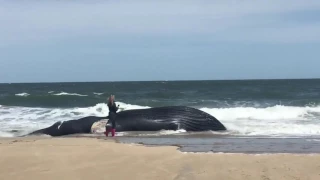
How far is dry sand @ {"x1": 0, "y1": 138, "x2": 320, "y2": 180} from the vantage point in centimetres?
714

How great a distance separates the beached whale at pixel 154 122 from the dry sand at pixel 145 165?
6.53 m

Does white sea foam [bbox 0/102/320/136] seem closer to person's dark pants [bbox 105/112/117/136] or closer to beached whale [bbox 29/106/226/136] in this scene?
beached whale [bbox 29/106/226/136]

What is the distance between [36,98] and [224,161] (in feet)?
120

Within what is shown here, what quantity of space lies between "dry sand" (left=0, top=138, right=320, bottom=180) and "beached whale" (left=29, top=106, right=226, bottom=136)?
6529 mm

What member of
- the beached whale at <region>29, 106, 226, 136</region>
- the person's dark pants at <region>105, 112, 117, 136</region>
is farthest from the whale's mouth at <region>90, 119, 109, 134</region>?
the person's dark pants at <region>105, 112, 117, 136</region>

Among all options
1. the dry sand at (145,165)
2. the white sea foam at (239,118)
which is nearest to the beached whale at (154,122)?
the white sea foam at (239,118)

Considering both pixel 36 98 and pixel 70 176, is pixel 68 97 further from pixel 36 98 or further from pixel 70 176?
pixel 70 176

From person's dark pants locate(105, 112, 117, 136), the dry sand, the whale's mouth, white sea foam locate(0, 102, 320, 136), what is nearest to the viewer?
the dry sand

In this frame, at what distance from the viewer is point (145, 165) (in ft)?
26.3

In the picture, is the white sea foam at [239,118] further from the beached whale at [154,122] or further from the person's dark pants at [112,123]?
the person's dark pants at [112,123]

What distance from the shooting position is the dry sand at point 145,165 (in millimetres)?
7137

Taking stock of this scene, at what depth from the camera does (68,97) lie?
42.7m

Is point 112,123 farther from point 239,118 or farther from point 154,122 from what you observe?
point 239,118

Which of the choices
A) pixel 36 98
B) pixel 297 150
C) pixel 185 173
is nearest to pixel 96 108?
pixel 36 98
